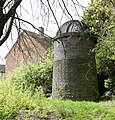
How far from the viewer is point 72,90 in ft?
49.0

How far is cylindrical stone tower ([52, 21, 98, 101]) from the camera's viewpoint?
49.1 ft

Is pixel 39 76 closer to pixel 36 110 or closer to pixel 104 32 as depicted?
pixel 104 32

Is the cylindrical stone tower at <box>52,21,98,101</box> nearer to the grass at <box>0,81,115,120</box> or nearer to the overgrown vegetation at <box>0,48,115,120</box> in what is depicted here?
the overgrown vegetation at <box>0,48,115,120</box>

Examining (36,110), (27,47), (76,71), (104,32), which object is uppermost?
(104,32)

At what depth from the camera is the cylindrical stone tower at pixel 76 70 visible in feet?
49.1

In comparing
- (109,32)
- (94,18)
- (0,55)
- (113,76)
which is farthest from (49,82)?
(0,55)

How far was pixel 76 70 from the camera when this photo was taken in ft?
49.6

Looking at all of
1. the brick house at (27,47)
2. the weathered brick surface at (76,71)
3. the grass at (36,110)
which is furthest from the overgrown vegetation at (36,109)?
the weathered brick surface at (76,71)

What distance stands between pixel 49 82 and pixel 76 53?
16.1 feet

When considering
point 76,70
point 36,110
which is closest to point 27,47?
point 36,110

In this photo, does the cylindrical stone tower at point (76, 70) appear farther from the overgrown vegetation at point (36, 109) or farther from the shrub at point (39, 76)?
the overgrown vegetation at point (36, 109)

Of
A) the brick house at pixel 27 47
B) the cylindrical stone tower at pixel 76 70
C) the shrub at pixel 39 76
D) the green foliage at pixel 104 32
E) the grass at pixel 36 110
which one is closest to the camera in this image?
the brick house at pixel 27 47

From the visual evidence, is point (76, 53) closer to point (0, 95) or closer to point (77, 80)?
point (77, 80)

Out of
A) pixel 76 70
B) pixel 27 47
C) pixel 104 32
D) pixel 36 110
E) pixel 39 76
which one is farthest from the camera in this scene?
pixel 39 76
